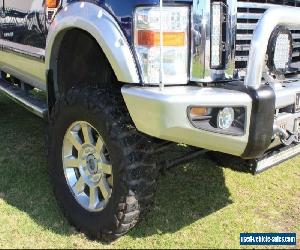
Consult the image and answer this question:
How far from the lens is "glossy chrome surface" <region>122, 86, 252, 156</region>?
263 cm

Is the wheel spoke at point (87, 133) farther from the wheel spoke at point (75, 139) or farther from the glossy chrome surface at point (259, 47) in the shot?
the glossy chrome surface at point (259, 47)

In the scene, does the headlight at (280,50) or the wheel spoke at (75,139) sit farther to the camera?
the wheel spoke at (75,139)

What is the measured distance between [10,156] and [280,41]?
115 inches

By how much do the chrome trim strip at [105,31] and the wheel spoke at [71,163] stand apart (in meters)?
0.85

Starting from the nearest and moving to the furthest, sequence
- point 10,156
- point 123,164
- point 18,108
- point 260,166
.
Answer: point 123,164, point 260,166, point 10,156, point 18,108

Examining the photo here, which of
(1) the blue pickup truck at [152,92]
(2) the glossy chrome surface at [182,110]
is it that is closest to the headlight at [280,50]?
(1) the blue pickup truck at [152,92]

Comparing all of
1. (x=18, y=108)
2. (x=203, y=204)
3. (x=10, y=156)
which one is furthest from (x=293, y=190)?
(x=18, y=108)

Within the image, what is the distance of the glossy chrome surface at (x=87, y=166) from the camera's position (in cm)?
322

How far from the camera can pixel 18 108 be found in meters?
6.66

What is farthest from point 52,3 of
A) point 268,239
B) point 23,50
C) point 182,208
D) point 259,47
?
point 268,239

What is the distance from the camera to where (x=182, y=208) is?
3.72 metres

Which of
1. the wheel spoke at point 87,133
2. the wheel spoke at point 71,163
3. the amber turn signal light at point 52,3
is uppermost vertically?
the amber turn signal light at point 52,3

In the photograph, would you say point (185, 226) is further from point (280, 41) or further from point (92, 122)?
point (280, 41)

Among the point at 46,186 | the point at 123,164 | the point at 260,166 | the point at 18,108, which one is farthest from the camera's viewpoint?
the point at 18,108
